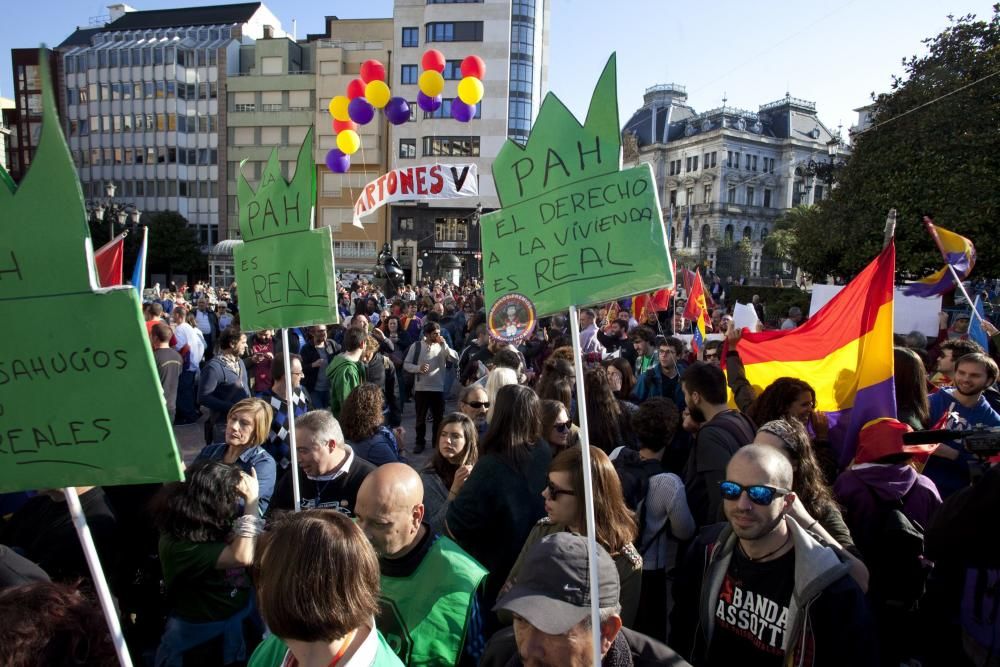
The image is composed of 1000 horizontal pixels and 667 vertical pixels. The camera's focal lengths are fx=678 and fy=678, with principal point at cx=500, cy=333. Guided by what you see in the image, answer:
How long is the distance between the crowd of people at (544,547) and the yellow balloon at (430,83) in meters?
8.56

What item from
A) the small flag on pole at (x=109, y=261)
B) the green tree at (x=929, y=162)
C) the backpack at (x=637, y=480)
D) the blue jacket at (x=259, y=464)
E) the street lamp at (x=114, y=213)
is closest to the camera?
the backpack at (x=637, y=480)

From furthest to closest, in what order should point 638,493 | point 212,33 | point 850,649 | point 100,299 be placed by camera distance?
point 212,33
point 638,493
point 850,649
point 100,299

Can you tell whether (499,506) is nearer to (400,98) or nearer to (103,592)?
(103,592)

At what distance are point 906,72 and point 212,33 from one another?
51488 millimetres

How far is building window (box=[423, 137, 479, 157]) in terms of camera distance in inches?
1705

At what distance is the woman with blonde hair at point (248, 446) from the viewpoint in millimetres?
3703

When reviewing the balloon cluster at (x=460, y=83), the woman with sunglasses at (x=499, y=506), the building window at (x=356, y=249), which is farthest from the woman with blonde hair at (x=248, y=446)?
the building window at (x=356, y=249)

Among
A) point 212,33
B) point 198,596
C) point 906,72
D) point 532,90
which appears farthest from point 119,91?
point 198,596

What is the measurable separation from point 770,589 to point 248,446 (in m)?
2.79

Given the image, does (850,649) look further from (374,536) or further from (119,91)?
(119,91)

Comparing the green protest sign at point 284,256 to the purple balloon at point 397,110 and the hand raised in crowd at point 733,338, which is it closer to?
the hand raised in crowd at point 733,338

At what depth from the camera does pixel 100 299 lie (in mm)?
1722

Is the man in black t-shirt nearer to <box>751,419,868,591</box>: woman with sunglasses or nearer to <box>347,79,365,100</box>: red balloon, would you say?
<box>751,419,868,591</box>: woman with sunglasses

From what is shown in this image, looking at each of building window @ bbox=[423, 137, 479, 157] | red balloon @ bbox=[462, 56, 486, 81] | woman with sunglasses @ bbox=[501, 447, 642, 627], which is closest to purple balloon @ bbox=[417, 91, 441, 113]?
red balloon @ bbox=[462, 56, 486, 81]
